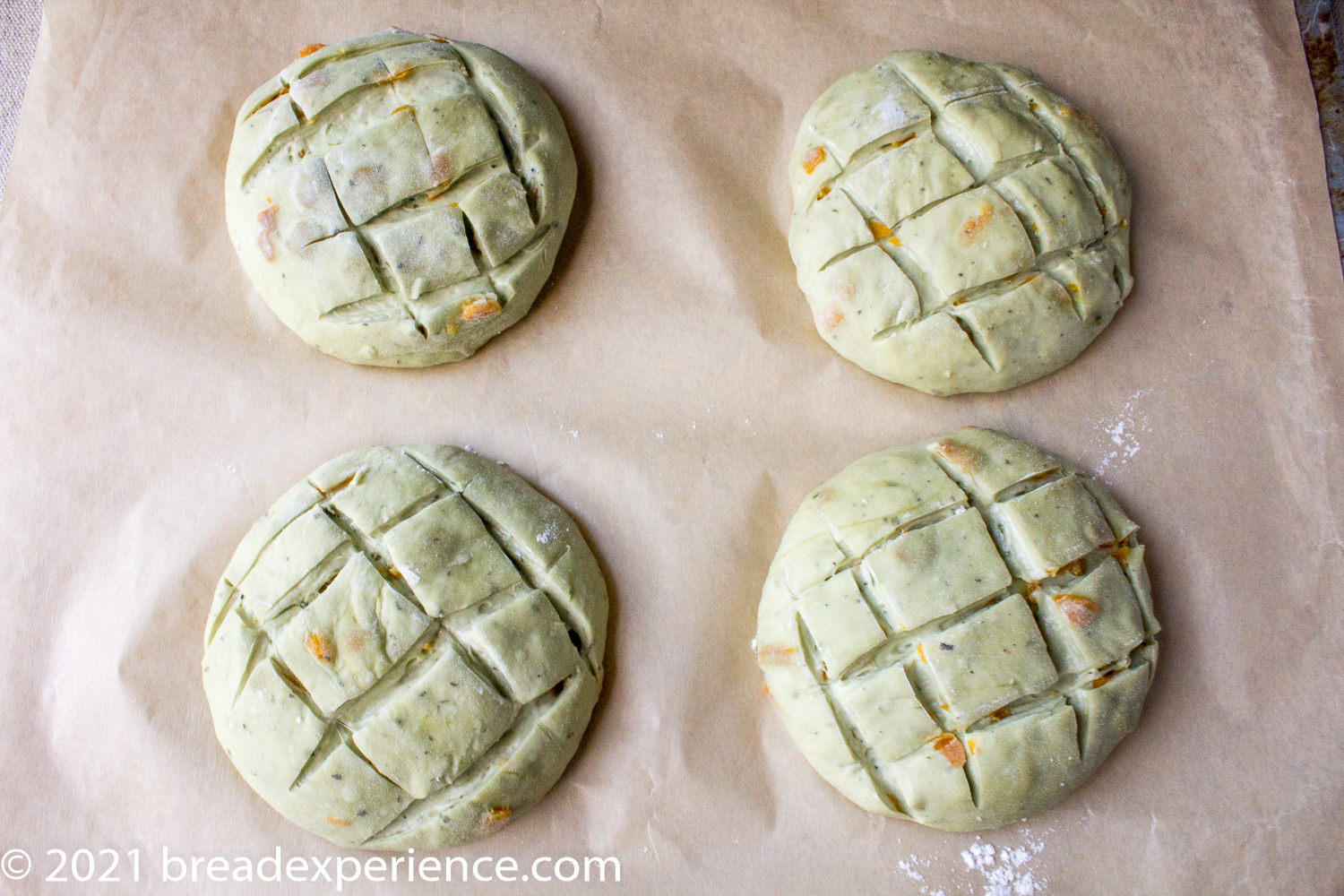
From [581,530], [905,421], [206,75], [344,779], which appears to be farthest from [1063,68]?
[344,779]

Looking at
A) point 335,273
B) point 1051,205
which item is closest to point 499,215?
point 335,273

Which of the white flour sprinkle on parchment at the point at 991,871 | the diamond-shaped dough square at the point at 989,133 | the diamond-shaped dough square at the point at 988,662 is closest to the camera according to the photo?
the diamond-shaped dough square at the point at 988,662

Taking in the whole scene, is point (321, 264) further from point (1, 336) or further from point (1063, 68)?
point (1063, 68)

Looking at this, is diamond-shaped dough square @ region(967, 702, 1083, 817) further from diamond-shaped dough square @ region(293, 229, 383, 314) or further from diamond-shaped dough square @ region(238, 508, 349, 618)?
diamond-shaped dough square @ region(293, 229, 383, 314)

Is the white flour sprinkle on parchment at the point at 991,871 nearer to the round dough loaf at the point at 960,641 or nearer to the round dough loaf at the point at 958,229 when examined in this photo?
the round dough loaf at the point at 960,641

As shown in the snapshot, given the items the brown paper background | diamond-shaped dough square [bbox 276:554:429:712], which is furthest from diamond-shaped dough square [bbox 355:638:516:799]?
the brown paper background

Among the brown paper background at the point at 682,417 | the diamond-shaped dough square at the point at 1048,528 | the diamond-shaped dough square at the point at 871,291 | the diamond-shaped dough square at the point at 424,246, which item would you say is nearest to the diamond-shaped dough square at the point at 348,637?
the brown paper background at the point at 682,417

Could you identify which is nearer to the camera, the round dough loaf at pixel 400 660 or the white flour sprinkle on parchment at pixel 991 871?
the round dough loaf at pixel 400 660
